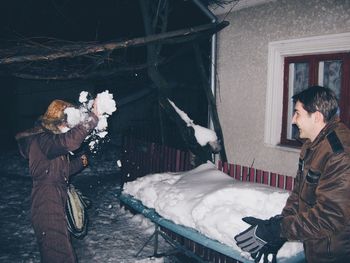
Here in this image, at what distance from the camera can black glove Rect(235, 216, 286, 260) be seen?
8.48 ft

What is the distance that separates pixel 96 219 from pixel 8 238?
1546mm

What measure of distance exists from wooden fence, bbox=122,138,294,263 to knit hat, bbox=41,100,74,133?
240 centimetres

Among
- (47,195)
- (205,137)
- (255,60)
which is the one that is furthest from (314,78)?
(47,195)

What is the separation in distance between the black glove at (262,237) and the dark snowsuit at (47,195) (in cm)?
193

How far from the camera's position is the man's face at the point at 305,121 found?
2432mm

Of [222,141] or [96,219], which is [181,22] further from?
[96,219]

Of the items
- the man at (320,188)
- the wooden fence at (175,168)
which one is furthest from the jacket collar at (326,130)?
the wooden fence at (175,168)

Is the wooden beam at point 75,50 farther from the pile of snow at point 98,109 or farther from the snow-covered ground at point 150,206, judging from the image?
the snow-covered ground at point 150,206

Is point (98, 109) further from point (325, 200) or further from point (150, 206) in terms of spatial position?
point (325, 200)

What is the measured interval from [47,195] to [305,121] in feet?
9.15

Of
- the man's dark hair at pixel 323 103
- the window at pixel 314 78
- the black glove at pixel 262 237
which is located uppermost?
the window at pixel 314 78

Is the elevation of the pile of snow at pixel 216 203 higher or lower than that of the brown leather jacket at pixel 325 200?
lower

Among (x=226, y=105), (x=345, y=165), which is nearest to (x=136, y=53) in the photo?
(x=226, y=105)

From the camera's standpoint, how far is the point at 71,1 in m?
9.22
